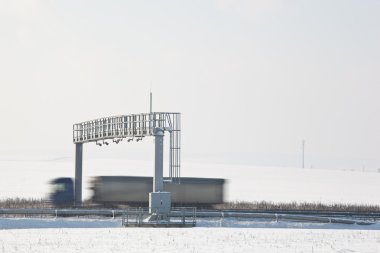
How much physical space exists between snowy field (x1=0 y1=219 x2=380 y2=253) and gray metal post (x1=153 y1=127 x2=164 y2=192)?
2994mm

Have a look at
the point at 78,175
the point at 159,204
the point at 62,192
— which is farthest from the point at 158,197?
the point at 62,192

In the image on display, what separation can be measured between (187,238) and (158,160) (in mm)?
10171

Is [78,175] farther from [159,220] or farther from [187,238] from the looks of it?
[187,238]

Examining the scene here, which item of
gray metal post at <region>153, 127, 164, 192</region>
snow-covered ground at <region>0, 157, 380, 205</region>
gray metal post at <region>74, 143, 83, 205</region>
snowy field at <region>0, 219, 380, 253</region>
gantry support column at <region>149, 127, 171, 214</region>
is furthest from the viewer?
snow-covered ground at <region>0, 157, 380, 205</region>

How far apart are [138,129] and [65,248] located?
18.6 m

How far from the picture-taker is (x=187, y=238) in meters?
33.2

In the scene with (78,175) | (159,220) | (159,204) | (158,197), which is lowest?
(159,220)

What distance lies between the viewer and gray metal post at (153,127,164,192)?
42719mm

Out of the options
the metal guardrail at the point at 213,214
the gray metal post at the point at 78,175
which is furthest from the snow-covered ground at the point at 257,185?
the metal guardrail at the point at 213,214

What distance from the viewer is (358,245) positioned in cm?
3091

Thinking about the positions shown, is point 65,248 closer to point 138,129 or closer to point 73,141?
point 138,129

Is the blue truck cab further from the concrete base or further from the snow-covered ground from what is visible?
the concrete base

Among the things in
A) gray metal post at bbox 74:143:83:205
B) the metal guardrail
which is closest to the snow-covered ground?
gray metal post at bbox 74:143:83:205

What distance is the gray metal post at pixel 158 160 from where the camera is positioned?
1682 inches
